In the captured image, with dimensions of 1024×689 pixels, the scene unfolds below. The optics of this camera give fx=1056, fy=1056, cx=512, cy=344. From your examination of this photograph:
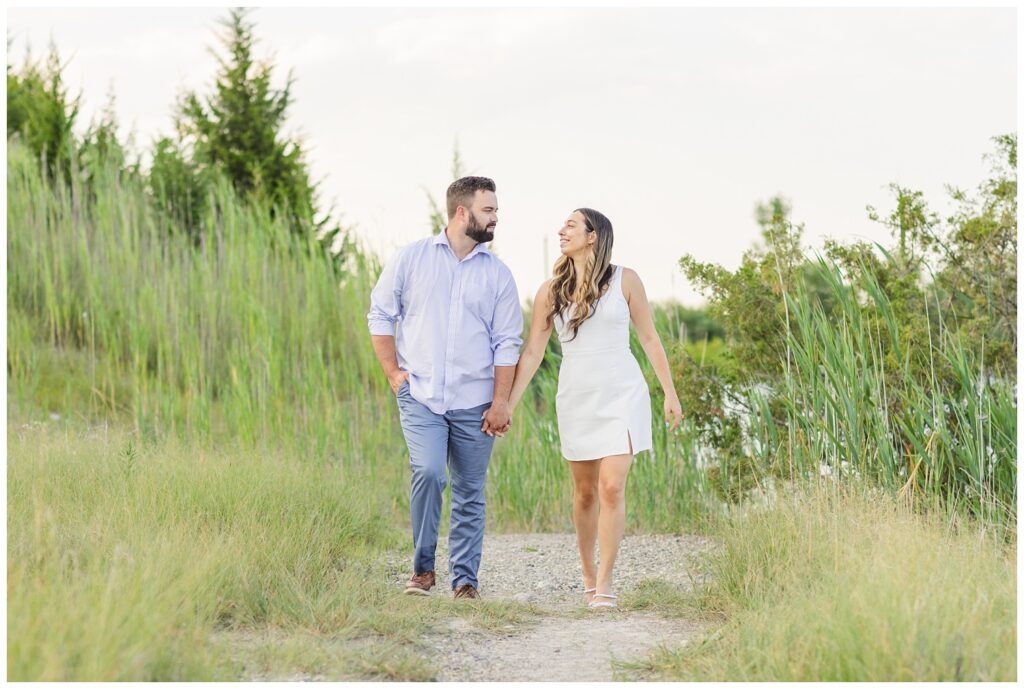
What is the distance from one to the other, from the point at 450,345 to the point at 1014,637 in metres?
2.50

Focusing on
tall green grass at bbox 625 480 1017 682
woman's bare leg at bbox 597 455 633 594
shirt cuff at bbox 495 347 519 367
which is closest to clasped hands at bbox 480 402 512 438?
shirt cuff at bbox 495 347 519 367

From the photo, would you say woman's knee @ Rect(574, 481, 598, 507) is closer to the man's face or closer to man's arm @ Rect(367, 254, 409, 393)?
man's arm @ Rect(367, 254, 409, 393)

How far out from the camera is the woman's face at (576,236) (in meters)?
4.57

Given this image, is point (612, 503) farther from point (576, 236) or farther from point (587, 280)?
point (576, 236)

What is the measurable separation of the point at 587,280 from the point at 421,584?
157cm

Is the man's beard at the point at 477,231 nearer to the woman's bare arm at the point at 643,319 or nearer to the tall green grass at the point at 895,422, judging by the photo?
the woman's bare arm at the point at 643,319

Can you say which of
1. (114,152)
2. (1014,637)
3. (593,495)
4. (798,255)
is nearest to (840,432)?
(798,255)

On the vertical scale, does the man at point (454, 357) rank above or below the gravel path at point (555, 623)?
above

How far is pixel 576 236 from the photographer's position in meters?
4.57

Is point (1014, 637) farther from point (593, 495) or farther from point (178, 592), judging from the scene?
point (178, 592)

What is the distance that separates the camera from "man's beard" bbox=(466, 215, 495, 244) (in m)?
4.75

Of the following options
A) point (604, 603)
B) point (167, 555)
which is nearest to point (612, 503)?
point (604, 603)

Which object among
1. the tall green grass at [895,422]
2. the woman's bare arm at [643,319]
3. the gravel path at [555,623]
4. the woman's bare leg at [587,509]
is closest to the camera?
the gravel path at [555,623]

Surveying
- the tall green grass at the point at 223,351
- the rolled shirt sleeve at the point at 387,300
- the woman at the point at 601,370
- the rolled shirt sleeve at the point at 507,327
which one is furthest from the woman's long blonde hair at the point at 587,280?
the tall green grass at the point at 223,351
